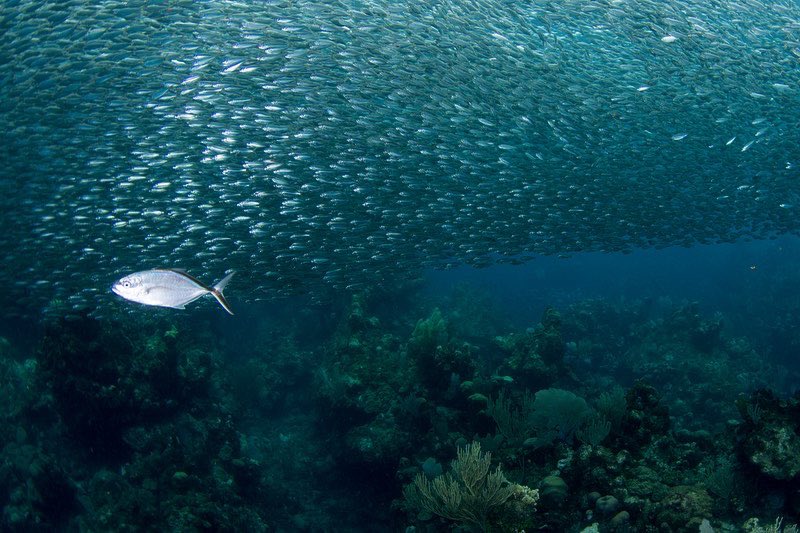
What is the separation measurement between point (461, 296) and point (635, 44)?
18.0 metres

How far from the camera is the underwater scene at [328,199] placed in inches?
355

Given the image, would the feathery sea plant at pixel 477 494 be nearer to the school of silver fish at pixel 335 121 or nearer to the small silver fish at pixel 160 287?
the small silver fish at pixel 160 287

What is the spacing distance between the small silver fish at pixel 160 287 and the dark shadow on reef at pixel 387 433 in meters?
3.42

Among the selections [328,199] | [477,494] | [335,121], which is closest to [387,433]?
[477,494]

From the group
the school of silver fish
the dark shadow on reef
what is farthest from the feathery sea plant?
the school of silver fish

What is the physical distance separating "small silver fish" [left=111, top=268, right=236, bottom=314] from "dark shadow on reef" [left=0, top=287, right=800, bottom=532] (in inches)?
134

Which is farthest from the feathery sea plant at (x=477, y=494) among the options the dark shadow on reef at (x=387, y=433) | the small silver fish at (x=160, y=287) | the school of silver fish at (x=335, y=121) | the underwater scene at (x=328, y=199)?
the school of silver fish at (x=335, y=121)

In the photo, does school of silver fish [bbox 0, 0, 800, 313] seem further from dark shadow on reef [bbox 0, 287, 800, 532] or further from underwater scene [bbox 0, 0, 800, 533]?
dark shadow on reef [bbox 0, 287, 800, 532]

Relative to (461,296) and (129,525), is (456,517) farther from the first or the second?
(461,296)

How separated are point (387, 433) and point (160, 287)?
7471 mm

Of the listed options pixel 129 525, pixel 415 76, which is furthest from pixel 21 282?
pixel 415 76

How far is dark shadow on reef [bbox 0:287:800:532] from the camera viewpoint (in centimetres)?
471

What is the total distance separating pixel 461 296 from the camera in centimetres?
2811

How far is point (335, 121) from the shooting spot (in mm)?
10766
